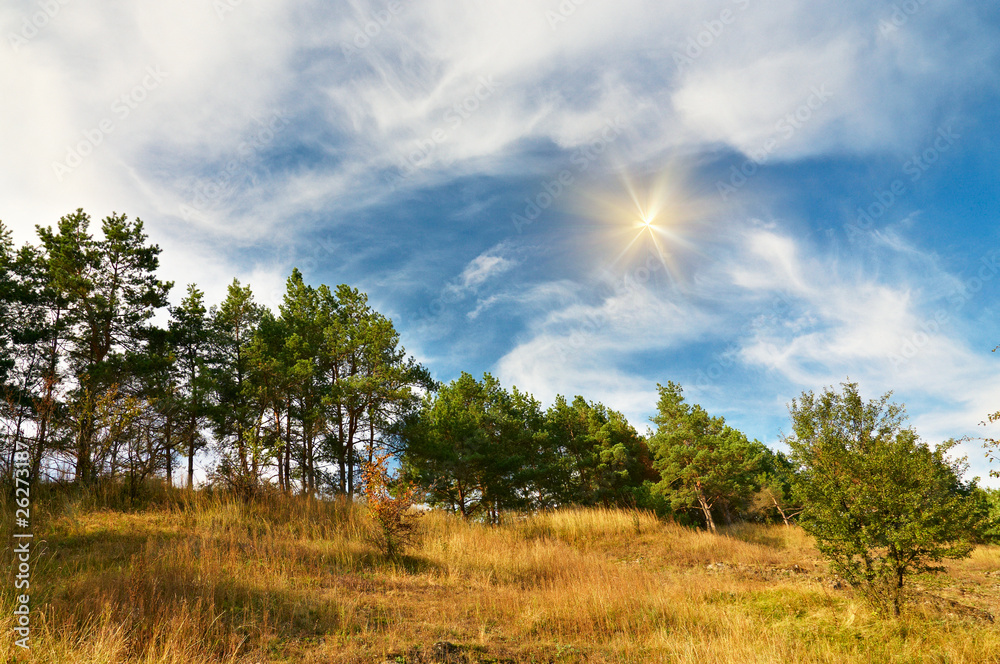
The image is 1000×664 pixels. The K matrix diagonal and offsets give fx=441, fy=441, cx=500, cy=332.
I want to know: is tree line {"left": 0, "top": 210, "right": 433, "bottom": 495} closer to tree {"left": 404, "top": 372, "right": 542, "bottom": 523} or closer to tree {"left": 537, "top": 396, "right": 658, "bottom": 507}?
tree {"left": 404, "top": 372, "right": 542, "bottom": 523}

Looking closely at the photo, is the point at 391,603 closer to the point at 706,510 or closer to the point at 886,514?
the point at 886,514

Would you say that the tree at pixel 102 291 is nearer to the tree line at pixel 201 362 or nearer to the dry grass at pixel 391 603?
the tree line at pixel 201 362

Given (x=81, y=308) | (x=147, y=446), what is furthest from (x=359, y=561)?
(x=81, y=308)

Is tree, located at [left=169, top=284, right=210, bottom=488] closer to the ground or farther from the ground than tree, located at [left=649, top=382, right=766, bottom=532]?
farther from the ground

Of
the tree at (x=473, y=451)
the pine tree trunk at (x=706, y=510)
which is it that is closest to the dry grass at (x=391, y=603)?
the tree at (x=473, y=451)

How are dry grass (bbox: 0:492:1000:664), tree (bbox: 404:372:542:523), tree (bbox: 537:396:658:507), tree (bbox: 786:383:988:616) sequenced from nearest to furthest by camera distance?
dry grass (bbox: 0:492:1000:664) < tree (bbox: 786:383:988:616) < tree (bbox: 404:372:542:523) < tree (bbox: 537:396:658:507)

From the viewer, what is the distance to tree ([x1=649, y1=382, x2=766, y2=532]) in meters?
25.7

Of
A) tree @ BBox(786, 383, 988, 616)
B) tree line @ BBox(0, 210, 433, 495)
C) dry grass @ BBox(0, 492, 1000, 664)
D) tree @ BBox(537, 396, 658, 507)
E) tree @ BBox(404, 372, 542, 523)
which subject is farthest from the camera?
tree @ BBox(537, 396, 658, 507)

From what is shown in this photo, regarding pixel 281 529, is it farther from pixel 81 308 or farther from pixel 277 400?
pixel 81 308

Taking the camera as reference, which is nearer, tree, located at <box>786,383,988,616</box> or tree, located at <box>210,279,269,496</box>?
tree, located at <box>786,383,988,616</box>

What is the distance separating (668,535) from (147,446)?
61.2 feet

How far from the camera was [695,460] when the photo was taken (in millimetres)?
25812

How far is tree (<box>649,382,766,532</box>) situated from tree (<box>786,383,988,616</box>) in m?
18.0

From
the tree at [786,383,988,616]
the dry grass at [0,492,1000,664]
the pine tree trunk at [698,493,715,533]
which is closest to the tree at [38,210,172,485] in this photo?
the dry grass at [0,492,1000,664]
